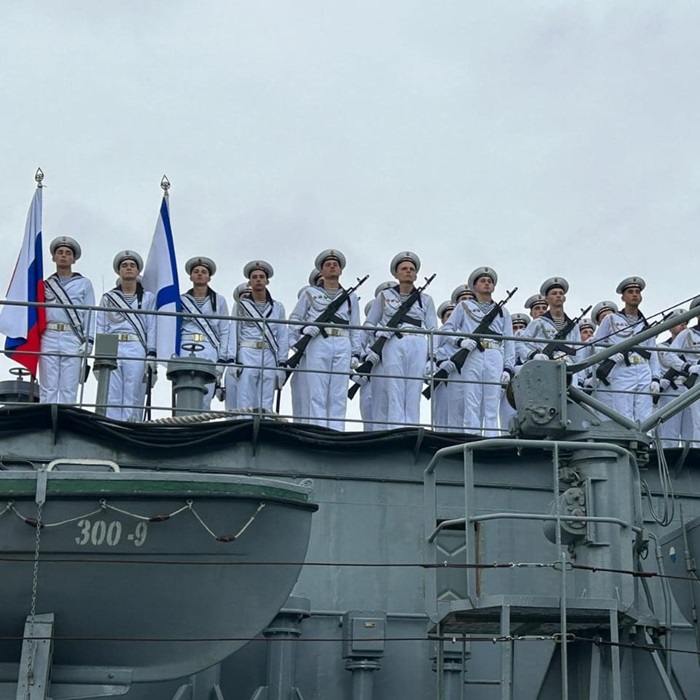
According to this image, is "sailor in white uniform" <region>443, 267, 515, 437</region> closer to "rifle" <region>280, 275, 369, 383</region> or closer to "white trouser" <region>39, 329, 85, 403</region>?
"rifle" <region>280, 275, 369, 383</region>

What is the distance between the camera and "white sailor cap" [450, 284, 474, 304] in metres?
13.0

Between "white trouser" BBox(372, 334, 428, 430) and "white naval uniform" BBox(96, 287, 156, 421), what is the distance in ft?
6.61

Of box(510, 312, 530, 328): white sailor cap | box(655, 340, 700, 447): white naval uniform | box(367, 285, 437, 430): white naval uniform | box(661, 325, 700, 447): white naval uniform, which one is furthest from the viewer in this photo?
box(510, 312, 530, 328): white sailor cap

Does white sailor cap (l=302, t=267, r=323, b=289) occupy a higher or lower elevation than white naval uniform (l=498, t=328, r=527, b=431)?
higher

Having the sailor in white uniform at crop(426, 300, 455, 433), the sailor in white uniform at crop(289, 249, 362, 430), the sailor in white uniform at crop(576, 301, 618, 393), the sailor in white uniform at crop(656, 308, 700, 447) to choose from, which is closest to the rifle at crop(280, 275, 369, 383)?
the sailor in white uniform at crop(289, 249, 362, 430)

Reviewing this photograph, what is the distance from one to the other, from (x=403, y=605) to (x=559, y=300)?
481cm

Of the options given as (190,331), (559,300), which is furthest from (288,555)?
(559,300)

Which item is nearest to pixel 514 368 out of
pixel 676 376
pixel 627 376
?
pixel 627 376

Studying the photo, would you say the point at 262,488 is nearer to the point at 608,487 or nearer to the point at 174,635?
the point at 174,635

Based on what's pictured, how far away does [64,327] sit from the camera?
38.2ft

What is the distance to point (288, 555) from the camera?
7.84 m

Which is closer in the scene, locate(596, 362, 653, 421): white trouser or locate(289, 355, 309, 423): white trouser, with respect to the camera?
locate(289, 355, 309, 423): white trouser

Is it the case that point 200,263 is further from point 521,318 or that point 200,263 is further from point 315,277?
point 521,318

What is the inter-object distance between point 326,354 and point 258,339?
75cm
